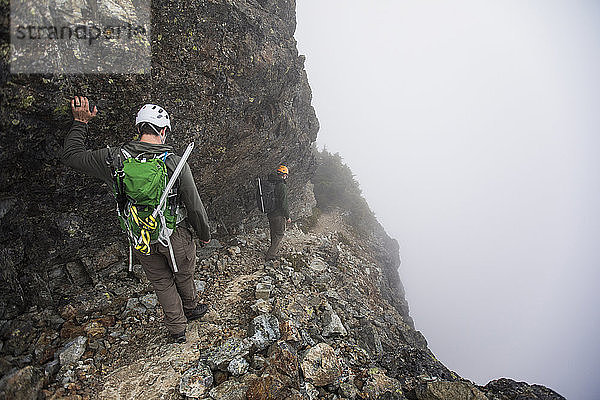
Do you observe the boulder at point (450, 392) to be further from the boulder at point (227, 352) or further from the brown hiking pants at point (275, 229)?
the brown hiking pants at point (275, 229)

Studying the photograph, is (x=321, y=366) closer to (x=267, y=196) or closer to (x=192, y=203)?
(x=192, y=203)

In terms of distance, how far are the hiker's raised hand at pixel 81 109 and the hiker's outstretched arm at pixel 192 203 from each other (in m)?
1.79

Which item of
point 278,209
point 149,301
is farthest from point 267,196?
point 149,301

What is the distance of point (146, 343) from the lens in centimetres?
471

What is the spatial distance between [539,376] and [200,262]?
140009 mm

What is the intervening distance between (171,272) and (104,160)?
2036mm

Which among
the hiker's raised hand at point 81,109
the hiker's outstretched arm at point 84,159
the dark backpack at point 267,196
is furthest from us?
the dark backpack at point 267,196

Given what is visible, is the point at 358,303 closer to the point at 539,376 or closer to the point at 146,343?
the point at 146,343

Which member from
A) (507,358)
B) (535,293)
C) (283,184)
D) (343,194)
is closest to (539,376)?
(507,358)

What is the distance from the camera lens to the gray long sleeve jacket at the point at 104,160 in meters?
3.76

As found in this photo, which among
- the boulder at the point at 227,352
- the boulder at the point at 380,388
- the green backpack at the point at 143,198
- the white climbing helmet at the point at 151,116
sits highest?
the boulder at the point at 380,388

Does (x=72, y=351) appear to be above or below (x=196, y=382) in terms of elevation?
below

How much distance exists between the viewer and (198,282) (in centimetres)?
661

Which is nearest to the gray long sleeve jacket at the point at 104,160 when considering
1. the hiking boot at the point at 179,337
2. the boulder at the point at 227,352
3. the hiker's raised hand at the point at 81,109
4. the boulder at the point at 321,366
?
the hiker's raised hand at the point at 81,109
